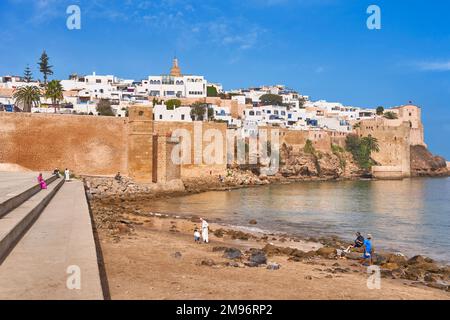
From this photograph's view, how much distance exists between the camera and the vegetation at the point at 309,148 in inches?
2109

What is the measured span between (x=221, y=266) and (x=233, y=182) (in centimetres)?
3195

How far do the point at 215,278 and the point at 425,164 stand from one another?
67.5 metres

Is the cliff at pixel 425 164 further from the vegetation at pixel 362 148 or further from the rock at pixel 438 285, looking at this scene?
the rock at pixel 438 285

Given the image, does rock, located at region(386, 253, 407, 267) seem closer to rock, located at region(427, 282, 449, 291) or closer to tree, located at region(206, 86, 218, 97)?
rock, located at region(427, 282, 449, 291)

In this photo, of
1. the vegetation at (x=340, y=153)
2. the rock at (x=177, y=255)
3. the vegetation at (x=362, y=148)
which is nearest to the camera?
the rock at (x=177, y=255)

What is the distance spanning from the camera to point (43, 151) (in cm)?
3023

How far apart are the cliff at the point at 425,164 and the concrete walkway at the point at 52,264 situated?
64604 millimetres

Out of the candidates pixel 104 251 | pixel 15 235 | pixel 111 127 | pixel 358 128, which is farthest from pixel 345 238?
pixel 358 128

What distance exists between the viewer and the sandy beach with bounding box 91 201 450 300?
269 inches

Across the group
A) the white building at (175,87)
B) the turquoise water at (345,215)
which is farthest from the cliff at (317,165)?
the turquoise water at (345,215)

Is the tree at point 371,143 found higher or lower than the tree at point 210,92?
lower

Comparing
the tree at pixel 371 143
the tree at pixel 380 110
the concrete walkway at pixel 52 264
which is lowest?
the concrete walkway at pixel 52 264

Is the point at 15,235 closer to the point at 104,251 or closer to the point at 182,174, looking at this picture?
the point at 104,251

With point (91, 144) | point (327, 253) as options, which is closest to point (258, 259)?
point (327, 253)
